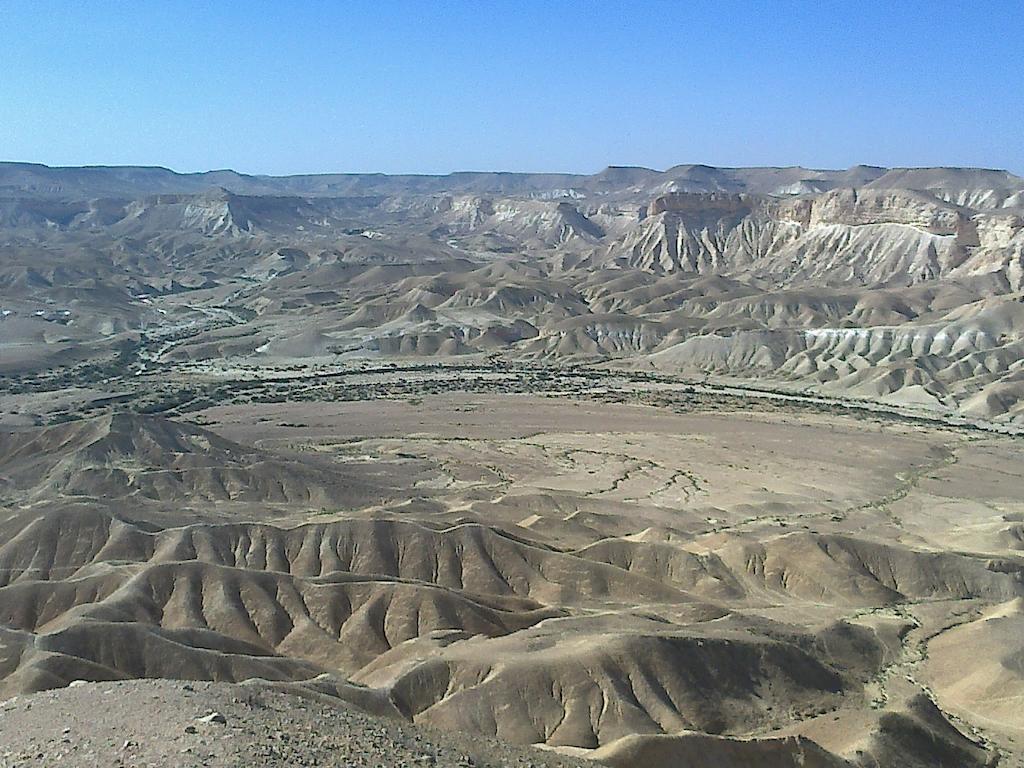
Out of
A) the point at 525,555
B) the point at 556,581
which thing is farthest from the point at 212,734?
the point at 525,555

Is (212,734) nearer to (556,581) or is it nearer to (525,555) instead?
(556,581)

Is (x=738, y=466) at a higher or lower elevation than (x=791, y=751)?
lower

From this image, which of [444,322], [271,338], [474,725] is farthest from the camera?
[444,322]

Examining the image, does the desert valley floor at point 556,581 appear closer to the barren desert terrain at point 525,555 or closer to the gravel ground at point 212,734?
the barren desert terrain at point 525,555

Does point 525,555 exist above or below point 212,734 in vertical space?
below

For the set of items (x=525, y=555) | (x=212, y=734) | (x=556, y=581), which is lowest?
(x=556, y=581)

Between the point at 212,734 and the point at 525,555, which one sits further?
the point at 525,555

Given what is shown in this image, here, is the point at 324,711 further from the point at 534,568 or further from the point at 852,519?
the point at 852,519

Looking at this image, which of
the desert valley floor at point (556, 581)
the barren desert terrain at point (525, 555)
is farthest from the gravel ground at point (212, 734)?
the desert valley floor at point (556, 581)

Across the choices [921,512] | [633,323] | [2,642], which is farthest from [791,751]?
[633,323]

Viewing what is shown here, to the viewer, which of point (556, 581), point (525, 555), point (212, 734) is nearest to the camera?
point (212, 734)

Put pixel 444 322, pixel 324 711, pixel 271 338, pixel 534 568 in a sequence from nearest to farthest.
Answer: pixel 324 711
pixel 534 568
pixel 271 338
pixel 444 322
